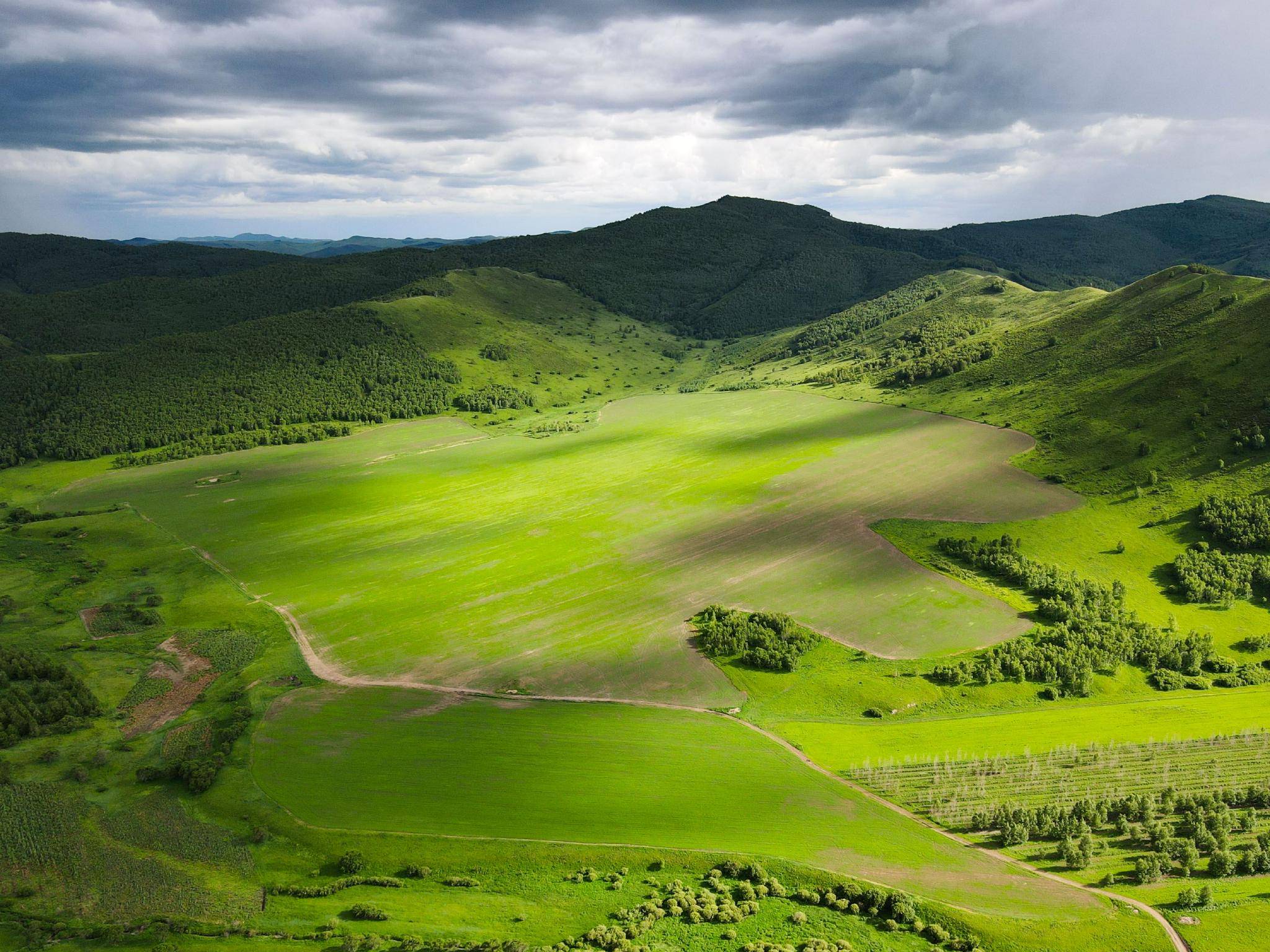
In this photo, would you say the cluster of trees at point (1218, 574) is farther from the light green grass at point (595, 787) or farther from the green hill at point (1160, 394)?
the light green grass at point (595, 787)

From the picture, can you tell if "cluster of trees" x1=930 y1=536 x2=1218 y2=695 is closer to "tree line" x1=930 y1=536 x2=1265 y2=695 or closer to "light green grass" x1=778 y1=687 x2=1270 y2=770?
"tree line" x1=930 y1=536 x2=1265 y2=695

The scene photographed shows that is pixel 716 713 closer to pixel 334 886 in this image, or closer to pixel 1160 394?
pixel 334 886

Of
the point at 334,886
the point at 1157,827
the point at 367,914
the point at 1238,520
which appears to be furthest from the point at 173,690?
the point at 1238,520

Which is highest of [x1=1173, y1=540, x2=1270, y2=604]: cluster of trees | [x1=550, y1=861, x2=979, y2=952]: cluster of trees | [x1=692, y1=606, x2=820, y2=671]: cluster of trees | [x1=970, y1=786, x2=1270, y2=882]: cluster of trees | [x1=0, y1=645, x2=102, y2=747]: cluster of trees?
[x1=1173, y1=540, x2=1270, y2=604]: cluster of trees

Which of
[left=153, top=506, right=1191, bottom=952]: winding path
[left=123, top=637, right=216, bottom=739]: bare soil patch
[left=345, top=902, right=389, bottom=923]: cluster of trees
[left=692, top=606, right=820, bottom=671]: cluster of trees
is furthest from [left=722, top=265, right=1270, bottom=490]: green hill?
[left=123, top=637, right=216, bottom=739]: bare soil patch

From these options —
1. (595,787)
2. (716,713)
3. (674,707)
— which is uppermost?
(674,707)

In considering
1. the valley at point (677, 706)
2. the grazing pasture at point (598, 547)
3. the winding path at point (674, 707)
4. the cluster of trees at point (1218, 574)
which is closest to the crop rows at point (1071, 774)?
the valley at point (677, 706)
